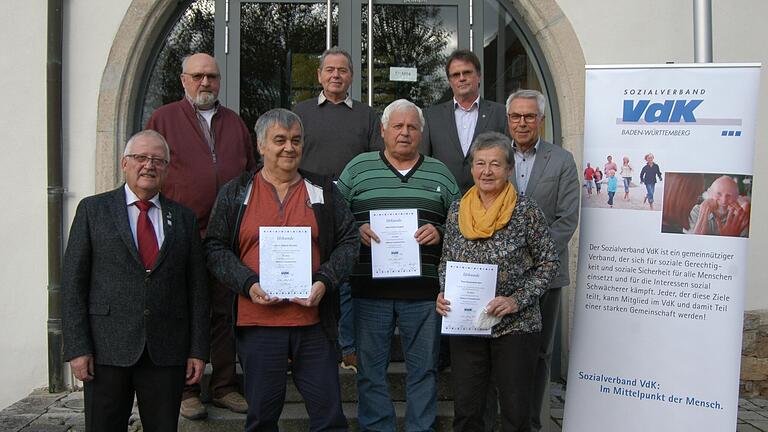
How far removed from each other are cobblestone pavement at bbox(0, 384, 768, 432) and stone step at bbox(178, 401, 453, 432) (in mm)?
593

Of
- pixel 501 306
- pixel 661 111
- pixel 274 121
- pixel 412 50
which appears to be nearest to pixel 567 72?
pixel 412 50

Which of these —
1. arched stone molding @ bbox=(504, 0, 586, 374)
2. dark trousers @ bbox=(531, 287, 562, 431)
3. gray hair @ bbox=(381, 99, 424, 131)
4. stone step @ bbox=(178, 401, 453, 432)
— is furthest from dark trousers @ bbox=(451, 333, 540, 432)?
arched stone molding @ bbox=(504, 0, 586, 374)

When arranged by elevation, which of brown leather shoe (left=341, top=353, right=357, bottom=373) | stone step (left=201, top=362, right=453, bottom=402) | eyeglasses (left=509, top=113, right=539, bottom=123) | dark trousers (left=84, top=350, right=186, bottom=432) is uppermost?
eyeglasses (left=509, top=113, right=539, bottom=123)

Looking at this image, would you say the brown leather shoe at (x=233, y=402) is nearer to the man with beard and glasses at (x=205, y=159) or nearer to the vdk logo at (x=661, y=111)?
the man with beard and glasses at (x=205, y=159)

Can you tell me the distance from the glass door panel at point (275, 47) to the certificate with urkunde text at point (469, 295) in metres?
3.49

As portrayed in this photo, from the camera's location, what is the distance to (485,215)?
339cm

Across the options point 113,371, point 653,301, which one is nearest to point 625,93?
point 653,301

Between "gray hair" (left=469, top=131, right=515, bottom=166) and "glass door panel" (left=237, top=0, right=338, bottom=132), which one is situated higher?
"glass door panel" (left=237, top=0, right=338, bottom=132)

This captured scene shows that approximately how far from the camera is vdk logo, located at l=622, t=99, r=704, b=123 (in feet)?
12.7

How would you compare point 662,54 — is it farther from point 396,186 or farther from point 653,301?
point 396,186

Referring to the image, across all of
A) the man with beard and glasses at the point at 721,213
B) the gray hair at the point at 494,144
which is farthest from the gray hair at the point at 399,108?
the man with beard and glasses at the point at 721,213

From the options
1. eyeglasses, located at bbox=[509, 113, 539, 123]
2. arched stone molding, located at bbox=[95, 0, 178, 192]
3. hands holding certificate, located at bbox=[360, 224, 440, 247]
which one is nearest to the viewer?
hands holding certificate, located at bbox=[360, 224, 440, 247]

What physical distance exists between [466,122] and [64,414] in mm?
3535

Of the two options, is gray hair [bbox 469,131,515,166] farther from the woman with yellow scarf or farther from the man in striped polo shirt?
the man in striped polo shirt
